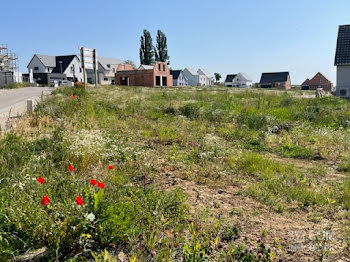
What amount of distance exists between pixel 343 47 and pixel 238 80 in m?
83.0

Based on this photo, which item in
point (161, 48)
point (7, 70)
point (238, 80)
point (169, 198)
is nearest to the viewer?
point (169, 198)

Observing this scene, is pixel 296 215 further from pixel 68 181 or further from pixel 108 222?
pixel 68 181

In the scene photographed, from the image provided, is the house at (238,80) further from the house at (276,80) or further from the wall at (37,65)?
the wall at (37,65)

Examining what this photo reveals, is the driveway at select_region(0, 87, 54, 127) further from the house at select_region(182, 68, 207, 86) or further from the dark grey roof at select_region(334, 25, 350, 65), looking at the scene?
the house at select_region(182, 68, 207, 86)

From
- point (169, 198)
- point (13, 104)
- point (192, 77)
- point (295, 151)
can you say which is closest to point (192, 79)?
point (192, 77)

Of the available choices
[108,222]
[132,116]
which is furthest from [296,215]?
[132,116]

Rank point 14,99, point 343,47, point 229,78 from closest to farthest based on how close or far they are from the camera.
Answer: point 14,99 → point 343,47 → point 229,78

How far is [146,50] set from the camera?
3219 inches

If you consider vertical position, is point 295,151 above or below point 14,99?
below

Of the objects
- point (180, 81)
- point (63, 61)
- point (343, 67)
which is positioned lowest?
point (343, 67)

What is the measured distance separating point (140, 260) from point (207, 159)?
12.7ft

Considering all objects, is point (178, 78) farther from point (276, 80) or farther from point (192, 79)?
point (276, 80)

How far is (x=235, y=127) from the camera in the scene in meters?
11.0

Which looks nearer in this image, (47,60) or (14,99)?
(14,99)
